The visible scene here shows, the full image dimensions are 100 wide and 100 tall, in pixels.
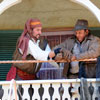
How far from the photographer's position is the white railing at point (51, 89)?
749cm

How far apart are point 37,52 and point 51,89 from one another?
0.61 metres

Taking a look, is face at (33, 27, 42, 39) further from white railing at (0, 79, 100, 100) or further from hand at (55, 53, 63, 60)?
white railing at (0, 79, 100, 100)

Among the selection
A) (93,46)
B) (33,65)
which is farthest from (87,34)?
(33,65)

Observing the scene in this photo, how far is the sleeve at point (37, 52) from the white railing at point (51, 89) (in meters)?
0.37

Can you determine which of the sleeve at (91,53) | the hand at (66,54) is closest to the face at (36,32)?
the hand at (66,54)

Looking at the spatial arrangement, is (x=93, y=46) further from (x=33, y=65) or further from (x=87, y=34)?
(x=33, y=65)

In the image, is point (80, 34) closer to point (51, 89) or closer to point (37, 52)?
point (37, 52)

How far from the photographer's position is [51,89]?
7.52 meters

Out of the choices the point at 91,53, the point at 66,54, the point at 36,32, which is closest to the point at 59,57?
the point at 66,54

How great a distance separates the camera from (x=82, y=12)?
9.74 meters

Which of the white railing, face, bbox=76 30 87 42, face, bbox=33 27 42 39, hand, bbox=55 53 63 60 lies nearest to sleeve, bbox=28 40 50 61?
hand, bbox=55 53 63 60

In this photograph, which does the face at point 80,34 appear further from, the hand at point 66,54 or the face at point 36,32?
the face at point 36,32

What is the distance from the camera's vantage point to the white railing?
7492mm

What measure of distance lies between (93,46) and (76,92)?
773mm
